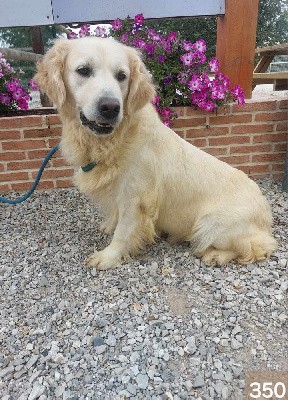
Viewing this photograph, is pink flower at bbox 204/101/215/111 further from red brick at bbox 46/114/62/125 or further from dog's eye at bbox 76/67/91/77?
dog's eye at bbox 76/67/91/77

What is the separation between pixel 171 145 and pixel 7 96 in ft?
6.67

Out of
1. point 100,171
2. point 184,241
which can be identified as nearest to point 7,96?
point 100,171

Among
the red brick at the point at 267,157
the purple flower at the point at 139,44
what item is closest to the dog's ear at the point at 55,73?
the purple flower at the point at 139,44

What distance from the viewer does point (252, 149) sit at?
3.48 meters

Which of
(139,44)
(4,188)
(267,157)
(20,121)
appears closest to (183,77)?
(139,44)

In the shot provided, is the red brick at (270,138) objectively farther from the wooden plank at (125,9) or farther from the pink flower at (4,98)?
the pink flower at (4,98)

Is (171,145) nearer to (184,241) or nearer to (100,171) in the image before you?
(100,171)

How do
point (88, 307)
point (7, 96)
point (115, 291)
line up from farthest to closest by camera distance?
point (7, 96) → point (115, 291) → point (88, 307)

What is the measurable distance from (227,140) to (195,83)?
28.4 inches

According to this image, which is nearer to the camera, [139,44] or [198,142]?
[139,44]

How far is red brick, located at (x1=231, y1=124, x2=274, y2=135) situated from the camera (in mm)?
3348

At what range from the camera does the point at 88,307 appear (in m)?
1.89

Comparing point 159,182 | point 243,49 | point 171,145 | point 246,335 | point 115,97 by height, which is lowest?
point 246,335

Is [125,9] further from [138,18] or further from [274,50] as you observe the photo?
[274,50]
